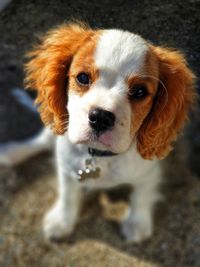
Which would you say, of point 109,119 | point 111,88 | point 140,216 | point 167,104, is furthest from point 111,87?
point 140,216

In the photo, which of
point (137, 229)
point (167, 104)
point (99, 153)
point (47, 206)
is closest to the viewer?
point (167, 104)

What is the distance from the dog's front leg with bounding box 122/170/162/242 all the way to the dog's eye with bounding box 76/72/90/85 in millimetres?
839

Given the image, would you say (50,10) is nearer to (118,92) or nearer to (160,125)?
(118,92)

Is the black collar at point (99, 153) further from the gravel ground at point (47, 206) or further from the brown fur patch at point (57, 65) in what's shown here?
the gravel ground at point (47, 206)

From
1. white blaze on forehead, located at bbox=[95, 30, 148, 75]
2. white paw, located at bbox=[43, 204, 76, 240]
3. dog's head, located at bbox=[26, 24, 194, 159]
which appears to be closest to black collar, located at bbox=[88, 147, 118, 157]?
dog's head, located at bbox=[26, 24, 194, 159]

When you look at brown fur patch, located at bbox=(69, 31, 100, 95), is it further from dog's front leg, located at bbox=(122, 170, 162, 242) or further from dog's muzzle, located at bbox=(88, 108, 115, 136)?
dog's front leg, located at bbox=(122, 170, 162, 242)

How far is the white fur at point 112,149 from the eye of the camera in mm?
1412

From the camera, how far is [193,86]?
1.62m

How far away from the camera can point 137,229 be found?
225cm

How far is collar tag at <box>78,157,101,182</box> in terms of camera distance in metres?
1.79

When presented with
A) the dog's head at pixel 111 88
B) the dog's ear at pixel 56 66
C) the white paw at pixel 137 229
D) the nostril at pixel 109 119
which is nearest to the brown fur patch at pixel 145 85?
the dog's head at pixel 111 88

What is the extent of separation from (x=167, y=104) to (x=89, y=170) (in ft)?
1.38

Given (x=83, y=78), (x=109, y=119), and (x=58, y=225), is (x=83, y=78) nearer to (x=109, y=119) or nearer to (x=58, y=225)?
(x=109, y=119)

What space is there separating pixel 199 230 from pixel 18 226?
857mm
